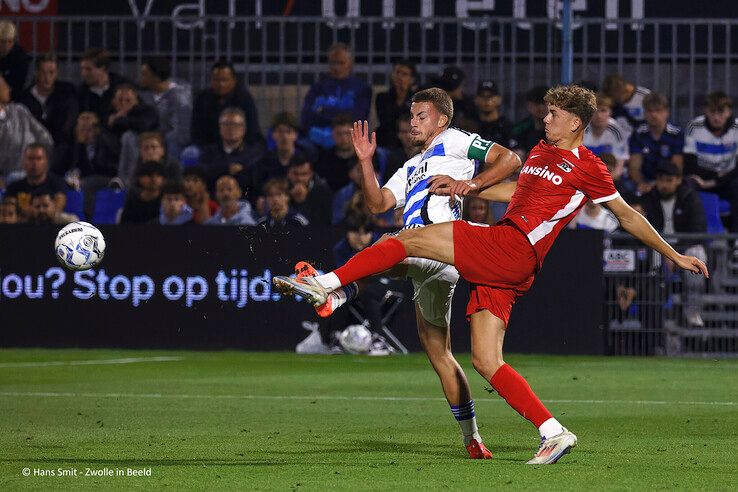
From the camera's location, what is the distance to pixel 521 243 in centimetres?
839

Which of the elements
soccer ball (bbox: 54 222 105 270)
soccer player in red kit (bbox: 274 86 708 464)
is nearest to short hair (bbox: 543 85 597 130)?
soccer player in red kit (bbox: 274 86 708 464)

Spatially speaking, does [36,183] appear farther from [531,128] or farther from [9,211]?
[531,128]

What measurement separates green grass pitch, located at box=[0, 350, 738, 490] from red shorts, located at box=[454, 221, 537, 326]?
957 millimetres

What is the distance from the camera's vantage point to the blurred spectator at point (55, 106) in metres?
20.7

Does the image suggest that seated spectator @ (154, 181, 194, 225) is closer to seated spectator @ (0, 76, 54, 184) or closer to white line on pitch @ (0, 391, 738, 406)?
seated spectator @ (0, 76, 54, 184)

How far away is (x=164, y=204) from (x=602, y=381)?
7.01 meters

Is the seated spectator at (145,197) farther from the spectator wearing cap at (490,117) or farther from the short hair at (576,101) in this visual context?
the short hair at (576,101)

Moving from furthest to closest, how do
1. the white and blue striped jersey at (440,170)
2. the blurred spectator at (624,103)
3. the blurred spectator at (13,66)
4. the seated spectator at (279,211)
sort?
the blurred spectator at (13,66), the blurred spectator at (624,103), the seated spectator at (279,211), the white and blue striped jersey at (440,170)

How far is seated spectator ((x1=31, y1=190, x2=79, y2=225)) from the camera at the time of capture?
19.4 metres

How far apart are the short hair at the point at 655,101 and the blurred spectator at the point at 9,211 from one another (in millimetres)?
8563

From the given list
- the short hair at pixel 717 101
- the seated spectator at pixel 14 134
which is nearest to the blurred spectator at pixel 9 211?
the seated spectator at pixel 14 134

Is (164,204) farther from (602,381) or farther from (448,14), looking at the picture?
(602,381)

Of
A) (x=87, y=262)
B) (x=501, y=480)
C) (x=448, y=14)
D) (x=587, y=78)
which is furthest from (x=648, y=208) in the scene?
(x=501, y=480)

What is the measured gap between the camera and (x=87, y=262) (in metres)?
11.1
